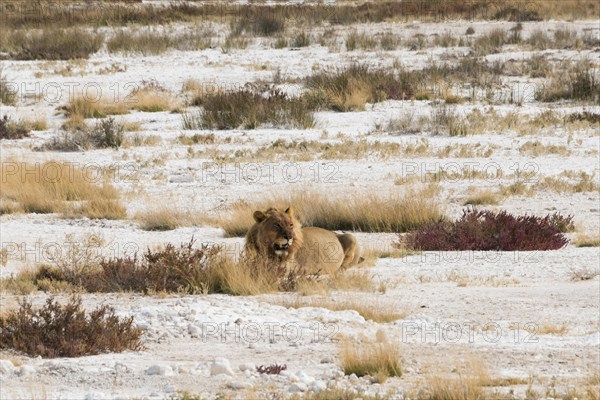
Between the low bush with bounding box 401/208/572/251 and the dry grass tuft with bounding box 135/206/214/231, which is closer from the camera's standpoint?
the low bush with bounding box 401/208/572/251

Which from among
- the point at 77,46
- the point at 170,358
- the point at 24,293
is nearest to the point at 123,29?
the point at 77,46

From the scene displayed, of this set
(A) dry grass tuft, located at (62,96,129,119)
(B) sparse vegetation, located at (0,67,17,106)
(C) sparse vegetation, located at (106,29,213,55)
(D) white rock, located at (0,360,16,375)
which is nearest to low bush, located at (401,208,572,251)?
(D) white rock, located at (0,360,16,375)

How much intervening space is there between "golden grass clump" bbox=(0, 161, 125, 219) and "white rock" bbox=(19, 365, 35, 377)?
7.52 m

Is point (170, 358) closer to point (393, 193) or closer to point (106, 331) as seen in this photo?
point (106, 331)

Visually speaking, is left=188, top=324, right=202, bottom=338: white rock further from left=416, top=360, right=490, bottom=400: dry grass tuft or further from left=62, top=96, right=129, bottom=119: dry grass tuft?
left=62, top=96, right=129, bottom=119: dry grass tuft

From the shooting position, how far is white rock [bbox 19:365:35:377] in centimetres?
753

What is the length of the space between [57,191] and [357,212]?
14.1 feet

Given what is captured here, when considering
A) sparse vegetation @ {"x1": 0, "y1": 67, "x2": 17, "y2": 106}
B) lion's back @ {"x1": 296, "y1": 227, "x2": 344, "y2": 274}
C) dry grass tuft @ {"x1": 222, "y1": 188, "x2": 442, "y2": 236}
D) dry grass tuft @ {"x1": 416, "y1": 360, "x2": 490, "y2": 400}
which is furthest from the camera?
sparse vegetation @ {"x1": 0, "y1": 67, "x2": 17, "y2": 106}

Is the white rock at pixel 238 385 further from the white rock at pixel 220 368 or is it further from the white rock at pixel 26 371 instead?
the white rock at pixel 26 371

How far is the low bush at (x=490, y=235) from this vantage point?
1309cm

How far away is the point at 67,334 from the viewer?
8.45m

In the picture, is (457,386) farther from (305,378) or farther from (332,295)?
(332,295)

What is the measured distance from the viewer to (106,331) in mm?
8430

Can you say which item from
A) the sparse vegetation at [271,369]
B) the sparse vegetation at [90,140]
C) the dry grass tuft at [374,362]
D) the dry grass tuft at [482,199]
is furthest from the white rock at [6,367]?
the sparse vegetation at [90,140]
